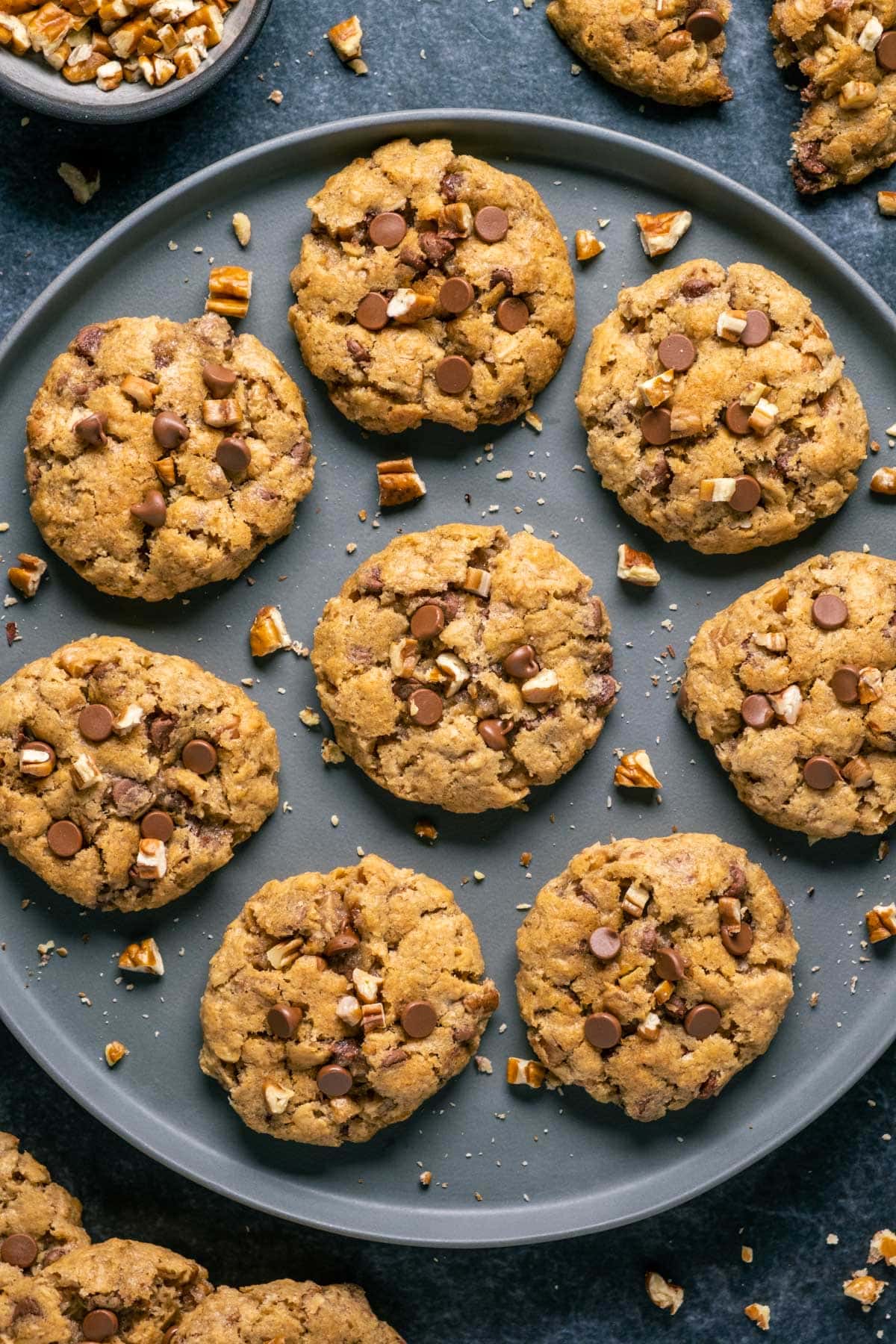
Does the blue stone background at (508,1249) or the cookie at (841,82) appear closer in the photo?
the cookie at (841,82)

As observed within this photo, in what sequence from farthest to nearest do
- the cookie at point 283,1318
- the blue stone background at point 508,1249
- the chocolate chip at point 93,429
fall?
the blue stone background at point 508,1249 < the cookie at point 283,1318 < the chocolate chip at point 93,429

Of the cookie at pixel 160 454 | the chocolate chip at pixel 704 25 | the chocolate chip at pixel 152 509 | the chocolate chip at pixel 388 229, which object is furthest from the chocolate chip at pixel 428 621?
the chocolate chip at pixel 704 25

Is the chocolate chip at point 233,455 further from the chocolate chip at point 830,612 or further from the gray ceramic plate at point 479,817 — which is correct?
the chocolate chip at point 830,612

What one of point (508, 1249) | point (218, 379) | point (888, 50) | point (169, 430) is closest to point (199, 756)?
point (169, 430)

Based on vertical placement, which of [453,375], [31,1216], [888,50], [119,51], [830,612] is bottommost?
[31,1216]

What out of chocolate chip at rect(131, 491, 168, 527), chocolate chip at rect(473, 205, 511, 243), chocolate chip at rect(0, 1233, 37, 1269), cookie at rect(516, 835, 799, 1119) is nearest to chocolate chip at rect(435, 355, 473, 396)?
chocolate chip at rect(473, 205, 511, 243)

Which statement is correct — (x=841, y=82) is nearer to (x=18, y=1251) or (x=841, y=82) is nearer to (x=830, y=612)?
(x=830, y=612)

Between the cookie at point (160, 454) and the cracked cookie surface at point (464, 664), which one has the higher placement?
the cookie at point (160, 454)
